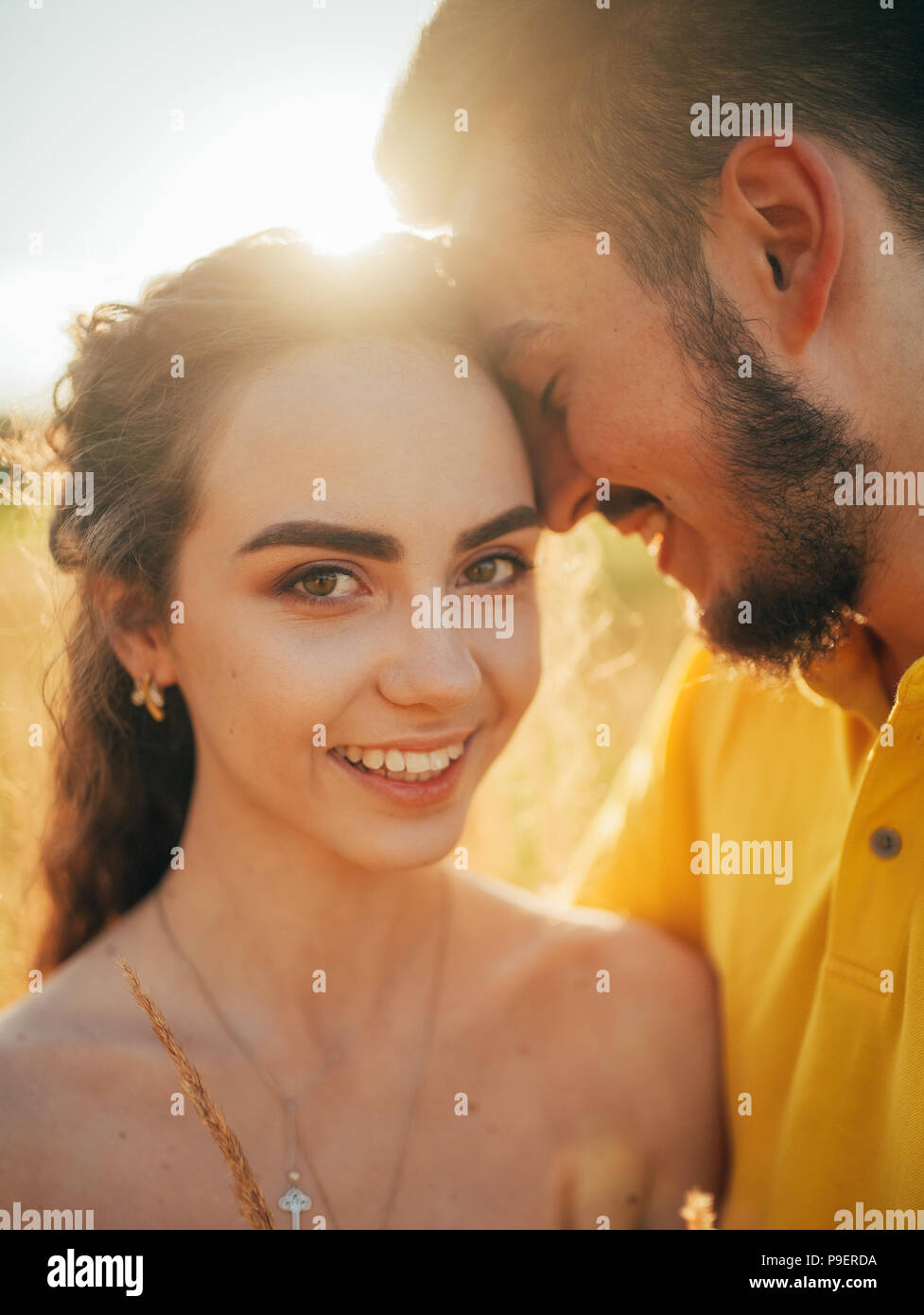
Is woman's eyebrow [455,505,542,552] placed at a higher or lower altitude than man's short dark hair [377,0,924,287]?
lower

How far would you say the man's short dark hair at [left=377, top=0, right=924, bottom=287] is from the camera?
199 cm

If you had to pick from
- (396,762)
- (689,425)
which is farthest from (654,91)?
(396,762)

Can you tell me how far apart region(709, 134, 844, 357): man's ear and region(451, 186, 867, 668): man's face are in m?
0.08

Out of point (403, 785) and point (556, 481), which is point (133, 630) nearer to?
point (403, 785)

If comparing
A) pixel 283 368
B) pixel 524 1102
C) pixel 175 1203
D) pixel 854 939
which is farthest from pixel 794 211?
pixel 175 1203

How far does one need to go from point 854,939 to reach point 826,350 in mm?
1153

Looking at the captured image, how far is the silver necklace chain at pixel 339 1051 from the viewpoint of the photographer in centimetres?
220

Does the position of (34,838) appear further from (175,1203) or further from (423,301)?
(423,301)

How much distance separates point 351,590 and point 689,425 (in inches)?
30.6

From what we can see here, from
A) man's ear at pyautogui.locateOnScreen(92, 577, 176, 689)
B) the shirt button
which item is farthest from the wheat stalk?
the shirt button

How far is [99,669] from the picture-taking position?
246 centimetres

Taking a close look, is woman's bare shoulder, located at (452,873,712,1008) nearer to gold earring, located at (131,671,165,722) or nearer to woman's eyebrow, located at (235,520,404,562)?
gold earring, located at (131,671,165,722)

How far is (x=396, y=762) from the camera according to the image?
2.07 meters

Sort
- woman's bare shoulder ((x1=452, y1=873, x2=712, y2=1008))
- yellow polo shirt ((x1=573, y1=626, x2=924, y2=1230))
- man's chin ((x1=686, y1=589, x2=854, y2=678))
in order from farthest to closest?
woman's bare shoulder ((x1=452, y1=873, x2=712, y2=1008)) < man's chin ((x1=686, y1=589, x2=854, y2=678)) < yellow polo shirt ((x1=573, y1=626, x2=924, y2=1230))
